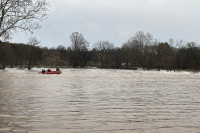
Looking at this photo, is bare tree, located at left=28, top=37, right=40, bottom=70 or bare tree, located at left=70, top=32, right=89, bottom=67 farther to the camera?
bare tree, located at left=70, top=32, right=89, bottom=67

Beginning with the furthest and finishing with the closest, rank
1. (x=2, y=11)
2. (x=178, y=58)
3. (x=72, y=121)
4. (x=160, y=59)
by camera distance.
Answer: (x=178, y=58)
(x=160, y=59)
(x=2, y=11)
(x=72, y=121)

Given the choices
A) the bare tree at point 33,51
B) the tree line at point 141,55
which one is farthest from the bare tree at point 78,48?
the bare tree at point 33,51

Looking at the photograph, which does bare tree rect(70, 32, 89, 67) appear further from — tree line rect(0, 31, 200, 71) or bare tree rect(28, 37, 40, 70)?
bare tree rect(28, 37, 40, 70)

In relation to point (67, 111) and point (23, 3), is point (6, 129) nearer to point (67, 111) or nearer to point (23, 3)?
point (67, 111)

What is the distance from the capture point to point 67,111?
8055 millimetres

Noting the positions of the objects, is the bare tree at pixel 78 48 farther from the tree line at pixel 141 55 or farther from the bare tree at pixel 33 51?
the bare tree at pixel 33 51

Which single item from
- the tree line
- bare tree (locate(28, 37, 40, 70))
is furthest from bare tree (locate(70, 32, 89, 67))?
bare tree (locate(28, 37, 40, 70))

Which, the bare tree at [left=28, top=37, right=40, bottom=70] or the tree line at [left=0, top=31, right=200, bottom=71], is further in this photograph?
the tree line at [left=0, top=31, right=200, bottom=71]

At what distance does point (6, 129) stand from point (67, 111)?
2731mm

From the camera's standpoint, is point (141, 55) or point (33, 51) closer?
point (33, 51)

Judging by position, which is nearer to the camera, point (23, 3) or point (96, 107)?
point (96, 107)

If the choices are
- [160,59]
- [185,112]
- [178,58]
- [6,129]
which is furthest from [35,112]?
[178,58]

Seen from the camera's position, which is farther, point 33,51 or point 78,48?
point 78,48

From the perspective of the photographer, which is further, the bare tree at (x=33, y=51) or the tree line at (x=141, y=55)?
the tree line at (x=141, y=55)
